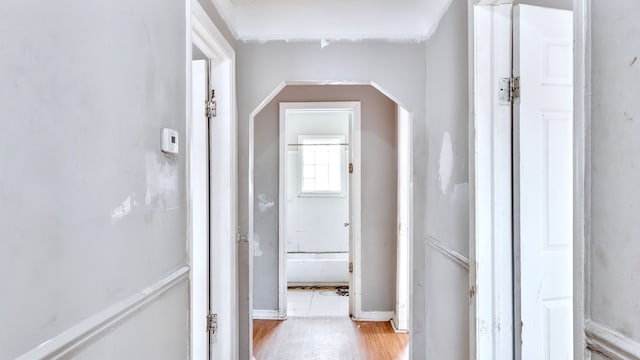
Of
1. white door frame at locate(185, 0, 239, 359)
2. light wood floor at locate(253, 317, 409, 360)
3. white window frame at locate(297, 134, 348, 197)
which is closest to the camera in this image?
white door frame at locate(185, 0, 239, 359)

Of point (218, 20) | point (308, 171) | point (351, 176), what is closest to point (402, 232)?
point (351, 176)

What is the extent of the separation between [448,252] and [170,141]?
1.47 meters

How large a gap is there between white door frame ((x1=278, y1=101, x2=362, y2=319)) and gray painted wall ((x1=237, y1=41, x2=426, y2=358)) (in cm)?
113

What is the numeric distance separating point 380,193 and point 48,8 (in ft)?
10.6

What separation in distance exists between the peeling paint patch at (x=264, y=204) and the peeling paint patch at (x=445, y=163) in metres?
1.96

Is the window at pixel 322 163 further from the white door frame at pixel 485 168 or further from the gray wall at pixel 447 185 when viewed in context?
the white door frame at pixel 485 168

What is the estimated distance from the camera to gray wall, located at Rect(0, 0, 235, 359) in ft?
2.37

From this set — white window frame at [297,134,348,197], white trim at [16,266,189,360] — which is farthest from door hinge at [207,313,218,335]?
white window frame at [297,134,348,197]

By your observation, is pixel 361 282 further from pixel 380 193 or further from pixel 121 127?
pixel 121 127

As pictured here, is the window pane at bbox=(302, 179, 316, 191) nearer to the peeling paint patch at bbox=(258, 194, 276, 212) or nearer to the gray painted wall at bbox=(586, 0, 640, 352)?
the peeling paint patch at bbox=(258, 194, 276, 212)

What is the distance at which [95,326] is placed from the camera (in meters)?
0.95

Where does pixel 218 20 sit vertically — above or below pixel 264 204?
above

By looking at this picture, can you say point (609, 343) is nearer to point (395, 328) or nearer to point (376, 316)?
point (395, 328)

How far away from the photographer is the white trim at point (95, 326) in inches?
31.2
